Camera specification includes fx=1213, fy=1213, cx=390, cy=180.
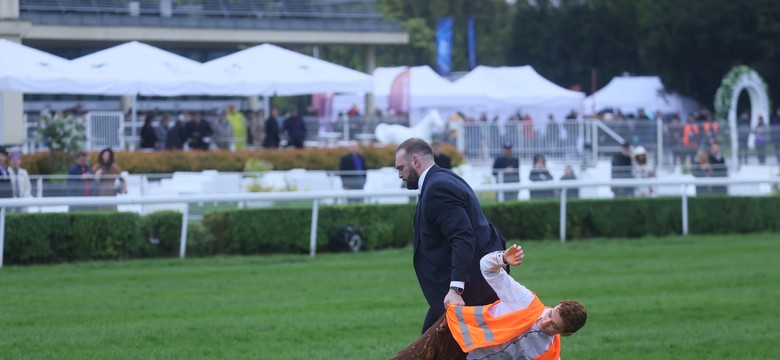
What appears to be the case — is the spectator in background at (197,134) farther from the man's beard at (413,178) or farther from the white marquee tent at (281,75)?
the man's beard at (413,178)

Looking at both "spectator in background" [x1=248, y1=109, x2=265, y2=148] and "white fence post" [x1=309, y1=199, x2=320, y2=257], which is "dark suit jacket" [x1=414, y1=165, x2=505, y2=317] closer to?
"white fence post" [x1=309, y1=199, x2=320, y2=257]

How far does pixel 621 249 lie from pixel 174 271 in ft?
19.1

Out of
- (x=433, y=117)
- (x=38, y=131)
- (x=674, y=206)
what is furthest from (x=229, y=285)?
(x=433, y=117)

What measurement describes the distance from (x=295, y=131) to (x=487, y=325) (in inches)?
836

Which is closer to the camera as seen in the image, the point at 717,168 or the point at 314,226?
the point at 314,226

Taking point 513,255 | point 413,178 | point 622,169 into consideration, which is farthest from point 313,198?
point 513,255

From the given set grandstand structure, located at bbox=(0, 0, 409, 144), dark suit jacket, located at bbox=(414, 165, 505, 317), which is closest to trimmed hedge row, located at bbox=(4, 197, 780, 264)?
dark suit jacket, located at bbox=(414, 165, 505, 317)

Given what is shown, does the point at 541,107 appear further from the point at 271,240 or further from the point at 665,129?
the point at 271,240

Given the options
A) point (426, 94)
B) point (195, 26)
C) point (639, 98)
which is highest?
point (195, 26)

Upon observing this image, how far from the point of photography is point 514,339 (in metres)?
5.73

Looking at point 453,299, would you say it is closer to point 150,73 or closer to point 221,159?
point 150,73

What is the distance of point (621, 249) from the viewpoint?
1553 centimetres

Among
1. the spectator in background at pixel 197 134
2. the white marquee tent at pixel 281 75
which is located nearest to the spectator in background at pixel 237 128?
the spectator in background at pixel 197 134

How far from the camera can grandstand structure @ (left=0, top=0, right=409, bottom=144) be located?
32.3 m
